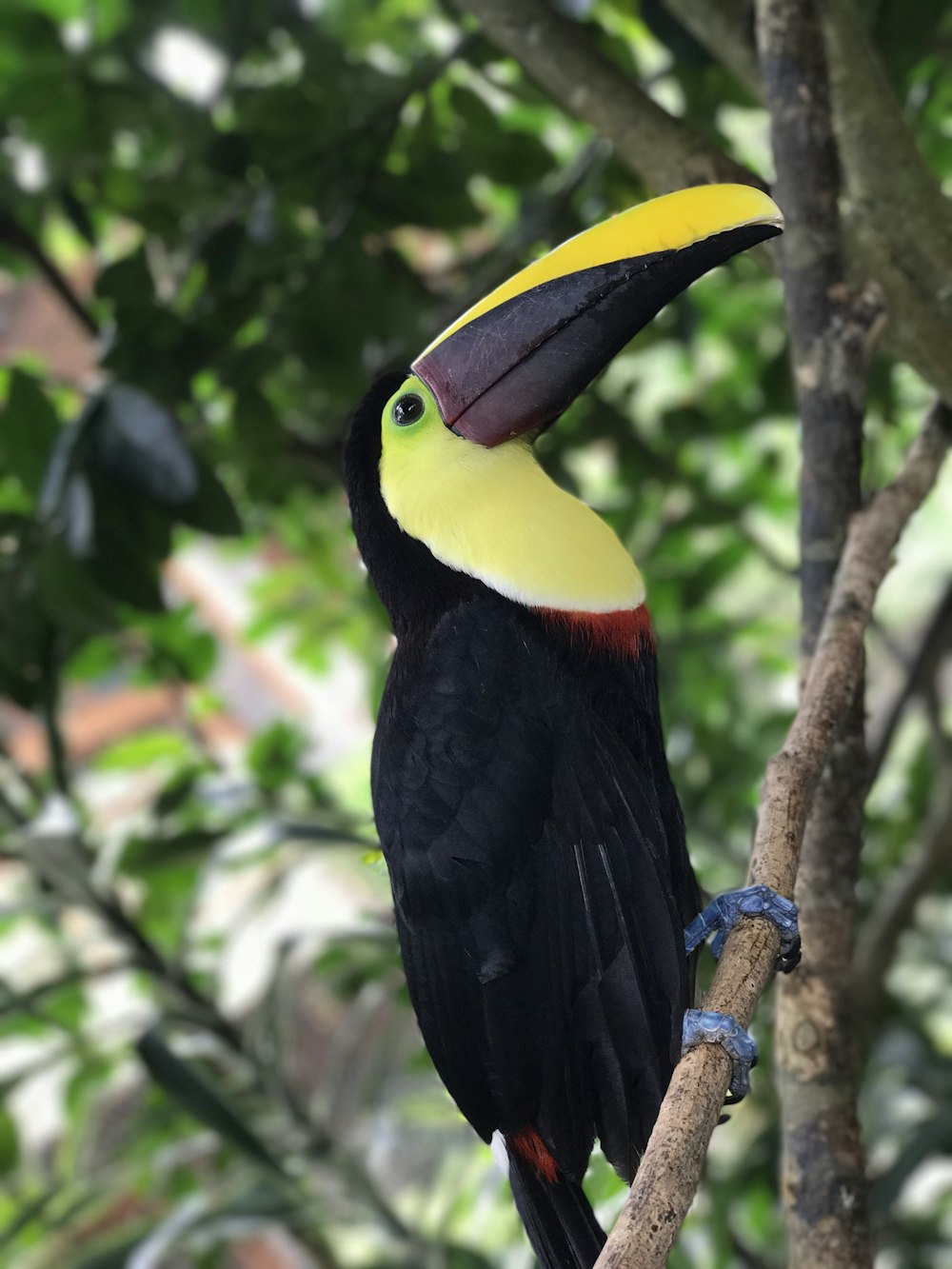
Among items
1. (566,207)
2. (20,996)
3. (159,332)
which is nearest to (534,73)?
(566,207)

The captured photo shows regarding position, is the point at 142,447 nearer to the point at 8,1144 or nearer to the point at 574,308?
the point at 574,308

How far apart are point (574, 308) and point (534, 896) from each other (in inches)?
14.7

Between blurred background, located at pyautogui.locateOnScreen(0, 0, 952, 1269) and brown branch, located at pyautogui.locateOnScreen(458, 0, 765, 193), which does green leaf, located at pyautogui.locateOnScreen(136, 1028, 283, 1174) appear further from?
brown branch, located at pyautogui.locateOnScreen(458, 0, 765, 193)

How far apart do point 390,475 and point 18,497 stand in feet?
2.73

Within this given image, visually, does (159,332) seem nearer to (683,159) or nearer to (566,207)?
(566,207)

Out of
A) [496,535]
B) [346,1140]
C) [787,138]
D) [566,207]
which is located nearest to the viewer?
[496,535]

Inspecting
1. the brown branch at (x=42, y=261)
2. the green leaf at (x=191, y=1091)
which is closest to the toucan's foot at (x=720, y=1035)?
the green leaf at (x=191, y=1091)

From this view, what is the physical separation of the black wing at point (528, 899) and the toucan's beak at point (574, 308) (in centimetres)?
16

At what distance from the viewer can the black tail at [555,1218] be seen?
2.52ft

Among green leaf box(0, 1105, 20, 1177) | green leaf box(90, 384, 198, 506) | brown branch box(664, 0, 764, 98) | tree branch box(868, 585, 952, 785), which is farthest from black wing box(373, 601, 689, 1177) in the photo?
green leaf box(0, 1105, 20, 1177)

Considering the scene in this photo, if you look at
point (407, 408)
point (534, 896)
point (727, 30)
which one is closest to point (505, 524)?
point (407, 408)

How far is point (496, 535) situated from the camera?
82cm

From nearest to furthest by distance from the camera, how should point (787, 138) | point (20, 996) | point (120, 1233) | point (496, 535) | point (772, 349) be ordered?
point (496, 535), point (787, 138), point (20, 996), point (120, 1233), point (772, 349)

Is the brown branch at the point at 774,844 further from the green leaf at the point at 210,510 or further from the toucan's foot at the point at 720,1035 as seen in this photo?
the green leaf at the point at 210,510
